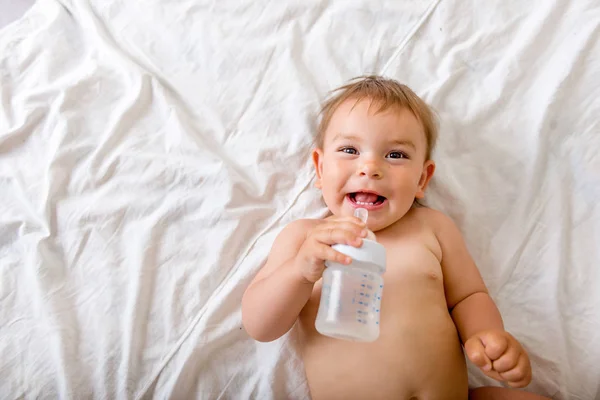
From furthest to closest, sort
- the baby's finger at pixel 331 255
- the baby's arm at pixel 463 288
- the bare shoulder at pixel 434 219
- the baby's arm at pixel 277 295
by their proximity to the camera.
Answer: the bare shoulder at pixel 434 219 < the baby's arm at pixel 463 288 < the baby's arm at pixel 277 295 < the baby's finger at pixel 331 255

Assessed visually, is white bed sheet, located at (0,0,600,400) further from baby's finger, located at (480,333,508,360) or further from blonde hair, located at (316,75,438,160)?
baby's finger, located at (480,333,508,360)

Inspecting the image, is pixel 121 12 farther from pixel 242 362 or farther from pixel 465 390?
pixel 465 390

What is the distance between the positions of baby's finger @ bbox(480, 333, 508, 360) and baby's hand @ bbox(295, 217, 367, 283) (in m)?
0.30

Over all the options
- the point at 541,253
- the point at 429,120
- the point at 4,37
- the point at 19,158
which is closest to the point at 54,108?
the point at 19,158

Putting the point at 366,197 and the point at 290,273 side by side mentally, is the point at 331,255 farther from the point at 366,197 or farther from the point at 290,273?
the point at 366,197

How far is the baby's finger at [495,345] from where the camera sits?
2.90 feet

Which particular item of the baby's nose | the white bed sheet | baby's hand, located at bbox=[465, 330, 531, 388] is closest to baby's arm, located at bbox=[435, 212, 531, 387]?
baby's hand, located at bbox=[465, 330, 531, 388]

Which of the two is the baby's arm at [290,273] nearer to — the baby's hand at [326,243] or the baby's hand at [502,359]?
the baby's hand at [326,243]

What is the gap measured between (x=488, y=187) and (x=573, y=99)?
0.30 metres

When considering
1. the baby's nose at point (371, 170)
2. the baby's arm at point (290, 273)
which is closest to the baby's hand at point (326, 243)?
the baby's arm at point (290, 273)

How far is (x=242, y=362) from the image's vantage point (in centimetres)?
109

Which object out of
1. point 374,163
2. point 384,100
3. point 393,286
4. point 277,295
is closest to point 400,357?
point 393,286

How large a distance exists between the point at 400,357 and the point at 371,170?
349mm

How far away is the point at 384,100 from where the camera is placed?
1084 mm
